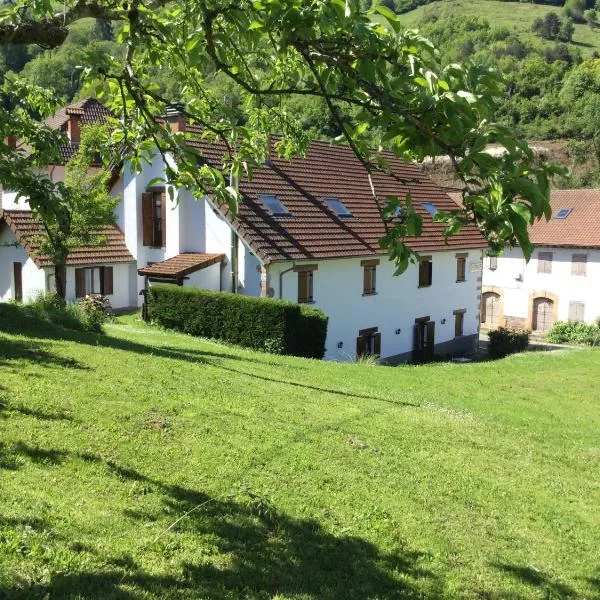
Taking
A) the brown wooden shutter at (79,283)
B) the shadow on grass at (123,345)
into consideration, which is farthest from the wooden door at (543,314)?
the shadow on grass at (123,345)

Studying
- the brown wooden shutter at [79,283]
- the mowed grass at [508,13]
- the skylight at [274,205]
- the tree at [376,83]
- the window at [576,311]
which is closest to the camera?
the tree at [376,83]

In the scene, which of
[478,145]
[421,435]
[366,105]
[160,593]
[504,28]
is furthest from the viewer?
[504,28]

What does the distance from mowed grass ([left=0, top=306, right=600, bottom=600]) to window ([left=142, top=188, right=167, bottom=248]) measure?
12.6 meters

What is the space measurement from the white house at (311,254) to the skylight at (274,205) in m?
0.05

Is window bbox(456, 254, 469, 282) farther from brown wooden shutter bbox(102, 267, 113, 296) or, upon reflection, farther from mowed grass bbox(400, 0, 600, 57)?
mowed grass bbox(400, 0, 600, 57)

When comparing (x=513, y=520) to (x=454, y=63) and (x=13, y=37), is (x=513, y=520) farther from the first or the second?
(x=13, y=37)

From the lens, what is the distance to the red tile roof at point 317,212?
21.6m

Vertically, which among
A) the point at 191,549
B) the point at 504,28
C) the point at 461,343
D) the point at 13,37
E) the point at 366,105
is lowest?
the point at 461,343

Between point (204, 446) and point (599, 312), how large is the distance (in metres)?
34.8

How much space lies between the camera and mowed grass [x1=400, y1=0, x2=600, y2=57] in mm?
153000

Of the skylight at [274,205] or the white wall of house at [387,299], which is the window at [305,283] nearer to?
the white wall of house at [387,299]

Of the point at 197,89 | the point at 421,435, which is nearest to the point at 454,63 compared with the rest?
the point at 197,89

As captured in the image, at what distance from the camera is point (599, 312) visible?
124ft

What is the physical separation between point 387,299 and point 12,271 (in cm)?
1422
